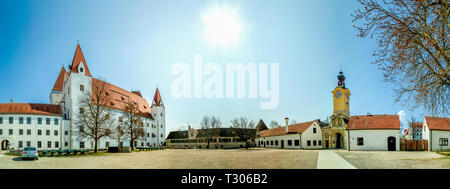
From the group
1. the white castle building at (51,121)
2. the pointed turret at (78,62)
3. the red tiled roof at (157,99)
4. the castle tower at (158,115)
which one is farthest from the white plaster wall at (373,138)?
the red tiled roof at (157,99)

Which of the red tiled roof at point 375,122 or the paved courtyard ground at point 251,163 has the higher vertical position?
the red tiled roof at point 375,122

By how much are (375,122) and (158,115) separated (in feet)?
171

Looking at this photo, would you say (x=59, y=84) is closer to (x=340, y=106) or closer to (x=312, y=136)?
(x=312, y=136)

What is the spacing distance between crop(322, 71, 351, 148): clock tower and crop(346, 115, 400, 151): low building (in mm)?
7377

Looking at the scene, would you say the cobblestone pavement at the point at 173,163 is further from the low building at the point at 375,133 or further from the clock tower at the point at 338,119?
the clock tower at the point at 338,119

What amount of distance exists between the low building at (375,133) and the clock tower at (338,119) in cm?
738

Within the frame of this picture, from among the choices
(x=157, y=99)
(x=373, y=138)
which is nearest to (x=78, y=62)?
(x=157, y=99)

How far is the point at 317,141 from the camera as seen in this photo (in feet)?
152

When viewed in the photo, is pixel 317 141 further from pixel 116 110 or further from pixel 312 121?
pixel 116 110

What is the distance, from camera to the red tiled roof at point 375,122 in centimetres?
3361

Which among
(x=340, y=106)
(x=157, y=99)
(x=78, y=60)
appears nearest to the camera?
(x=340, y=106)

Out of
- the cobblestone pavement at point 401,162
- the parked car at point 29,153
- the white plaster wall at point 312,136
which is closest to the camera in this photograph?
the cobblestone pavement at point 401,162

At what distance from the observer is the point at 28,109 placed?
4175 cm

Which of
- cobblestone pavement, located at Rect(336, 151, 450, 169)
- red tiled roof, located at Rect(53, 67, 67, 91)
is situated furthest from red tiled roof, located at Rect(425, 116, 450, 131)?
red tiled roof, located at Rect(53, 67, 67, 91)
